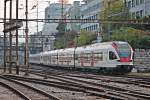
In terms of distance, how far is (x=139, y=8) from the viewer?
98750 mm

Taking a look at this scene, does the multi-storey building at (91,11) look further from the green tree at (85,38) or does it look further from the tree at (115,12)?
the tree at (115,12)

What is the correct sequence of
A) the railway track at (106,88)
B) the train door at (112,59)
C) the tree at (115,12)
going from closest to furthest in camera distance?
the railway track at (106,88) → the train door at (112,59) → the tree at (115,12)

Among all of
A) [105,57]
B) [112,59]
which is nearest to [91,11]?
[105,57]

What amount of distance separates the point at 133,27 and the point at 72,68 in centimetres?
1748

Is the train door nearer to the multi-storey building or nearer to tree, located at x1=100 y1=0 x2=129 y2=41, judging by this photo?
tree, located at x1=100 y1=0 x2=129 y2=41

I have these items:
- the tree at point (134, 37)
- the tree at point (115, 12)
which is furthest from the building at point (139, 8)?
the tree at point (134, 37)

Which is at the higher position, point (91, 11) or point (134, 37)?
point (91, 11)

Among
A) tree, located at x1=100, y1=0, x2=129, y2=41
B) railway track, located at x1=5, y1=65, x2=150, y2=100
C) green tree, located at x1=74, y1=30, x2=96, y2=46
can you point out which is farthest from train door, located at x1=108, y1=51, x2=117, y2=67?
green tree, located at x1=74, y1=30, x2=96, y2=46

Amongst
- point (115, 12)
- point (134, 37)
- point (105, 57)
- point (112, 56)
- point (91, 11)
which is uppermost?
point (91, 11)

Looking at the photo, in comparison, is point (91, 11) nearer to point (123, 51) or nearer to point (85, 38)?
point (85, 38)

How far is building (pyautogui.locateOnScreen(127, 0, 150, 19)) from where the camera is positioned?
3735 inches

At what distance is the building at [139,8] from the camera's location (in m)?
94.9

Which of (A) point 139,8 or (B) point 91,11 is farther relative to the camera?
(B) point 91,11

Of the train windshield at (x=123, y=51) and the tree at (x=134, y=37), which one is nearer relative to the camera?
the train windshield at (x=123, y=51)
